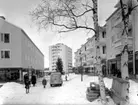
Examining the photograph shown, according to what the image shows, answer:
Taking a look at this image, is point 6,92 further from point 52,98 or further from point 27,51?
point 27,51

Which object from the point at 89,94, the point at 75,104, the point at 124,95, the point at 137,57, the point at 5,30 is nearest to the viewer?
the point at 124,95

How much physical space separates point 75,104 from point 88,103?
2.69 ft

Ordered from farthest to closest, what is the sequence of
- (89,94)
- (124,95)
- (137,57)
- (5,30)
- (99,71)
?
(5,30)
(137,57)
(89,94)
(99,71)
(124,95)

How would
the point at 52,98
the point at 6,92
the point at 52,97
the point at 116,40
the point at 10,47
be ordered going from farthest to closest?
the point at 10,47
the point at 116,40
the point at 6,92
the point at 52,97
the point at 52,98

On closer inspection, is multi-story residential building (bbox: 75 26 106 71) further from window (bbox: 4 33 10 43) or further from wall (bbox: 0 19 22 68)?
window (bbox: 4 33 10 43)

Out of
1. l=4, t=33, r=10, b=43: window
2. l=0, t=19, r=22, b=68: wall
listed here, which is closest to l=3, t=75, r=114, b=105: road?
l=0, t=19, r=22, b=68: wall

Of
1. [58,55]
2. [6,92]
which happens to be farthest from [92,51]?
[58,55]

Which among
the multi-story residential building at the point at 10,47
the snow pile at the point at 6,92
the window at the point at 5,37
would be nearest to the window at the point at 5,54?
the multi-story residential building at the point at 10,47

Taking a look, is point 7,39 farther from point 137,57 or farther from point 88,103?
point 88,103

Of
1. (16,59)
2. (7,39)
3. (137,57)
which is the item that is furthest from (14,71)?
(137,57)

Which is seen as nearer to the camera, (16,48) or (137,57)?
(137,57)

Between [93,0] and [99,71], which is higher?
[93,0]

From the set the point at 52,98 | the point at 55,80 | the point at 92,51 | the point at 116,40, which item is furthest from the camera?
the point at 92,51

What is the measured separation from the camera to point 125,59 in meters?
8.80
